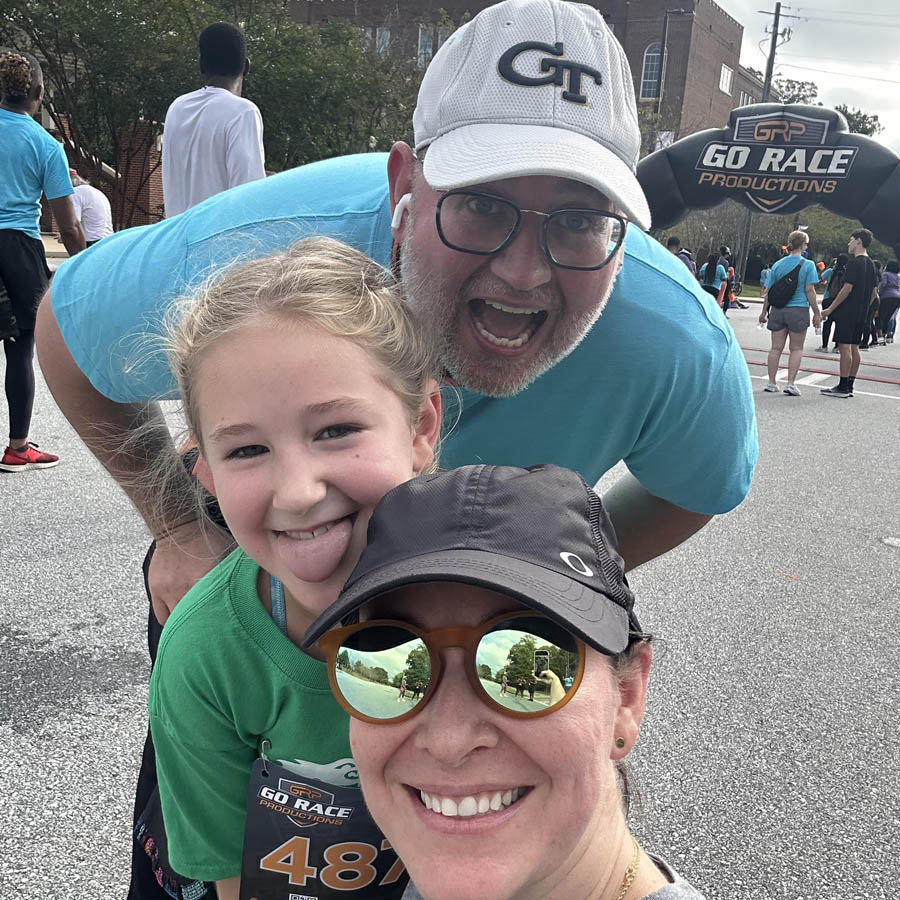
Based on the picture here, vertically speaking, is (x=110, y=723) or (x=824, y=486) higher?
(x=110, y=723)

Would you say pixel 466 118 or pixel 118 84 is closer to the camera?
pixel 466 118

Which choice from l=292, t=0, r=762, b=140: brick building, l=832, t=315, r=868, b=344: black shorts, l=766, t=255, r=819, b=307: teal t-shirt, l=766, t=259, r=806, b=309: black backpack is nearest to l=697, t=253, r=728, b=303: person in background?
l=832, t=315, r=868, b=344: black shorts

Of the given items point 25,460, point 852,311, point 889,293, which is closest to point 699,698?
point 25,460

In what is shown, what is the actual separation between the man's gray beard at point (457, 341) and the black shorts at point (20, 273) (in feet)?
13.5

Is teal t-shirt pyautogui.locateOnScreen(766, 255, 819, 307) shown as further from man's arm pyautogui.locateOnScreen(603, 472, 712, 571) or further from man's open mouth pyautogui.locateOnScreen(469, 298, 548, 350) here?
man's open mouth pyautogui.locateOnScreen(469, 298, 548, 350)

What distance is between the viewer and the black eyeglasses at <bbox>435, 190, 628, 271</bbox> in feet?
5.56

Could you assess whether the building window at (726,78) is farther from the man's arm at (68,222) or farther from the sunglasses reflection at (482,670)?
the sunglasses reflection at (482,670)

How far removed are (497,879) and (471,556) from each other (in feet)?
1.18

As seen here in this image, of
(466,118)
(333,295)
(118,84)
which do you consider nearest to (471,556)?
(333,295)

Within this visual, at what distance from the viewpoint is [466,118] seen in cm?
178

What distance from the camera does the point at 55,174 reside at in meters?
5.40

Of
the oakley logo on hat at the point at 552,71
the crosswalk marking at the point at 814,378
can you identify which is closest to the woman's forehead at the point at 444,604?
the oakley logo on hat at the point at 552,71

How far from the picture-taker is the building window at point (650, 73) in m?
46.9

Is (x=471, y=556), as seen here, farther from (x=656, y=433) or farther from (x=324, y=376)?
(x=656, y=433)
